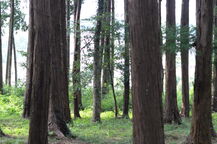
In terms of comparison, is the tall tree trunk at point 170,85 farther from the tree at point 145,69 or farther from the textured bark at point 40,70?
the tree at point 145,69

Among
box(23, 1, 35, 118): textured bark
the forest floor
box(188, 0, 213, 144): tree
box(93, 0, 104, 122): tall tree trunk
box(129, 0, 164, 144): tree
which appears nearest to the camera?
box(129, 0, 164, 144): tree

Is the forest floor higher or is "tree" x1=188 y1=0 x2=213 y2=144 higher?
"tree" x1=188 y1=0 x2=213 y2=144

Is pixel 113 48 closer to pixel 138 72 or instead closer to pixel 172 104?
pixel 172 104

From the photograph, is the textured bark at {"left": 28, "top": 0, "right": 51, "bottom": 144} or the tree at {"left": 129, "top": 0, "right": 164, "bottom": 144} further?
the textured bark at {"left": 28, "top": 0, "right": 51, "bottom": 144}

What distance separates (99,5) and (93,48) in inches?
75.2

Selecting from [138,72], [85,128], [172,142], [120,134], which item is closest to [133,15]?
[138,72]

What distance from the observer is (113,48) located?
1731 centimetres

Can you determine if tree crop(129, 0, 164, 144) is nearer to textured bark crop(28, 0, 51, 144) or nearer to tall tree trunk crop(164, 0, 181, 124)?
textured bark crop(28, 0, 51, 144)

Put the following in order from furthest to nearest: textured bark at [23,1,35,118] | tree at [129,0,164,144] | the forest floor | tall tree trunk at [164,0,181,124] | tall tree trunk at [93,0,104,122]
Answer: tall tree trunk at [164,0,181,124]
tall tree trunk at [93,0,104,122]
textured bark at [23,1,35,118]
the forest floor
tree at [129,0,164,144]

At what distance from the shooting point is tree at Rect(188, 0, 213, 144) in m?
8.72

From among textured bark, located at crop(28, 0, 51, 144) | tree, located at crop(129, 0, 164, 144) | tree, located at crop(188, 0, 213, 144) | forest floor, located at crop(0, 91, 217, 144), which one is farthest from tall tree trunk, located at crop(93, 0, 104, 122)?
tree, located at crop(129, 0, 164, 144)

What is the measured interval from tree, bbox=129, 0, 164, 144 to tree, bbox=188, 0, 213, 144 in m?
3.78

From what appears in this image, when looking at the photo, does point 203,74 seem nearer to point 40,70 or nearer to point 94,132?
point 40,70

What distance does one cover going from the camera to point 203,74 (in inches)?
342
